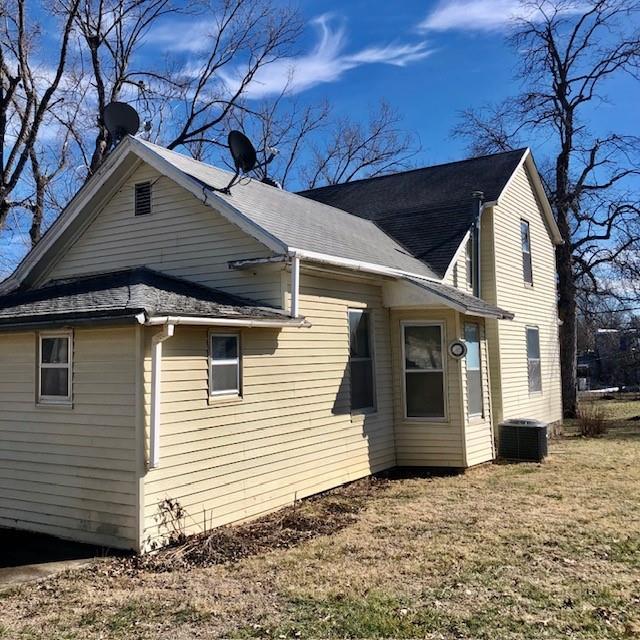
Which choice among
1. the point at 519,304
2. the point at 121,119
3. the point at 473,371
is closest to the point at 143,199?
the point at 121,119

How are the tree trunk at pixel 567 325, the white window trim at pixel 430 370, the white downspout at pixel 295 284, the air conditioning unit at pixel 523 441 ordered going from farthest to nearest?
the tree trunk at pixel 567 325 → the air conditioning unit at pixel 523 441 → the white window trim at pixel 430 370 → the white downspout at pixel 295 284

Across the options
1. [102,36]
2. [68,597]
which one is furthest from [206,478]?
[102,36]

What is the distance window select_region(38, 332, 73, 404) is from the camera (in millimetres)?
7293

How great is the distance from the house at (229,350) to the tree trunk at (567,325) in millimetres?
8113

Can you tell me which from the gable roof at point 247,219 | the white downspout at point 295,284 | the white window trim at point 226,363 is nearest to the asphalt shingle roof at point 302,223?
the gable roof at point 247,219

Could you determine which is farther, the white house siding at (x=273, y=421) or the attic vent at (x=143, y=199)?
the attic vent at (x=143, y=199)

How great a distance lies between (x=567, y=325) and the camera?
22266 millimetres

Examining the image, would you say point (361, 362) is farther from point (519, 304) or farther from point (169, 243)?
point (519, 304)

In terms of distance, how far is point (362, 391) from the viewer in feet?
34.5

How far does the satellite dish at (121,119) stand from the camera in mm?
10086

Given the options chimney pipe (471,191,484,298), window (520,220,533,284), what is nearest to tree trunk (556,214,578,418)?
window (520,220,533,284)

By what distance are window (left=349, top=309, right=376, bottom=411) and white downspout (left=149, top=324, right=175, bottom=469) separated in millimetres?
4216

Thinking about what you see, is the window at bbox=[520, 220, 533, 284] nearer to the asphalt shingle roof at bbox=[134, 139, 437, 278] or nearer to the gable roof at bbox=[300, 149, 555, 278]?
the gable roof at bbox=[300, 149, 555, 278]

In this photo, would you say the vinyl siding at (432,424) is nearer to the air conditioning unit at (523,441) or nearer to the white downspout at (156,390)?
the air conditioning unit at (523,441)
